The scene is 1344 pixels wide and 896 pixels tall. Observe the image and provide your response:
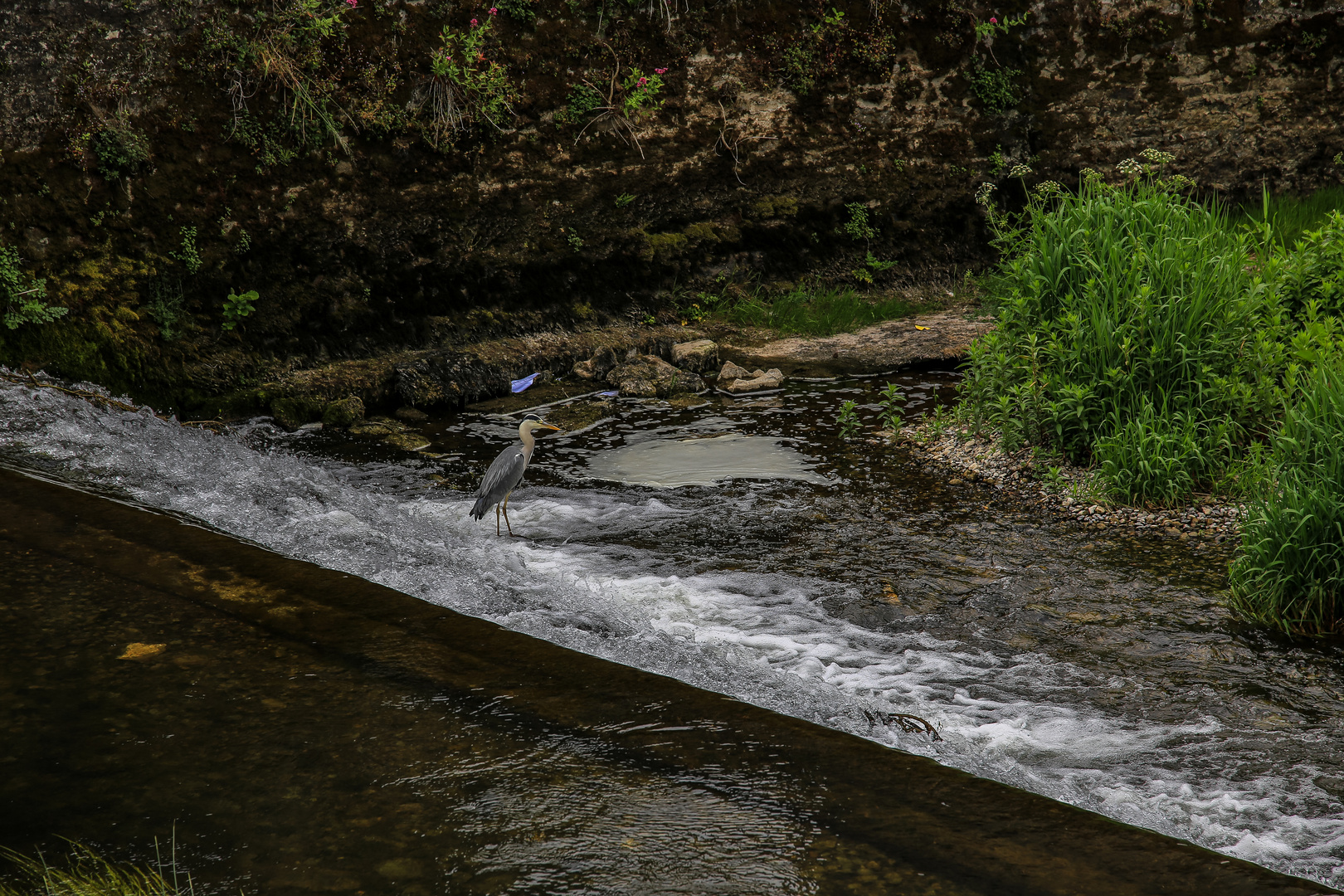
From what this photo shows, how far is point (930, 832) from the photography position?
2.84m

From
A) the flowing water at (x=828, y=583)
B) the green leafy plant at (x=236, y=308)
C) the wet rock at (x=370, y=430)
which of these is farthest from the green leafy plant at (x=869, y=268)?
the green leafy plant at (x=236, y=308)

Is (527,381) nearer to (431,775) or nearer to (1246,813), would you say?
(431,775)

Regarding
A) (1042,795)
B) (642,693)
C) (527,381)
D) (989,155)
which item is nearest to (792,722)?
(642,693)

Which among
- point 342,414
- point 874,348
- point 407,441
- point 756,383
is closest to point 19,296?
point 342,414

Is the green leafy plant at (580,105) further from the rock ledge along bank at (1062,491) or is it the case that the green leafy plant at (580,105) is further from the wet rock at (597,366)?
the rock ledge along bank at (1062,491)

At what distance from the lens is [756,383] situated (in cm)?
860

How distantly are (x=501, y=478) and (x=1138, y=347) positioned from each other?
4.25 m

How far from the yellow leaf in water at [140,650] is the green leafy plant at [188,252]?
5.56 metres

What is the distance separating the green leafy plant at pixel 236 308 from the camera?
27.3ft

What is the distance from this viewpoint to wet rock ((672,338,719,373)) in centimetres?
900

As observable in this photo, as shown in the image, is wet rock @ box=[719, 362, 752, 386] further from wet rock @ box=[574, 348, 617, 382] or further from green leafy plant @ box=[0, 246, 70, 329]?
green leafy plant @ box=[0, 246, 70, 329]

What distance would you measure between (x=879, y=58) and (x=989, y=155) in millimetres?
1724

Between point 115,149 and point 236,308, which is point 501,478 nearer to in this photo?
point 236,308

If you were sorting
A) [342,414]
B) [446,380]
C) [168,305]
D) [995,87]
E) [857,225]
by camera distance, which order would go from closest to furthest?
[342,414], [168,305], [446,380], [857,225], [995,87]
